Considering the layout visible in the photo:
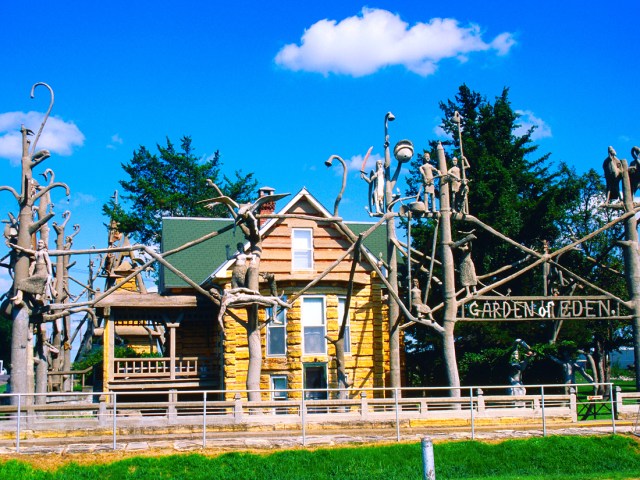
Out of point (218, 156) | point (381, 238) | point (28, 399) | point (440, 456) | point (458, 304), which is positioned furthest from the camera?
point (218, 156)

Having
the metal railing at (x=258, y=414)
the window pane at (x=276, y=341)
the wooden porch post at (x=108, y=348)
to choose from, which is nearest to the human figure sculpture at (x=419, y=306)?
the metal railing at (x=258, y=414)

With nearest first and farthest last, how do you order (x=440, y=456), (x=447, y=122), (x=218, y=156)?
(x=440, y=456), (x=447, y=122), (x=218, y=156)

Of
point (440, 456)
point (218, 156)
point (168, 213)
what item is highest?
point (218, 156)

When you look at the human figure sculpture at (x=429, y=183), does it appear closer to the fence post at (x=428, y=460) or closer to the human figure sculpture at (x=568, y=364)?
the human figure sculpture at (x=568, y=364)

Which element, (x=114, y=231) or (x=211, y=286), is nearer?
(x=211, y=286)

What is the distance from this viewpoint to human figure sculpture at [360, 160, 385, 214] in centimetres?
2556

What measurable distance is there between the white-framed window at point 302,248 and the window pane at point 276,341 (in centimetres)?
266

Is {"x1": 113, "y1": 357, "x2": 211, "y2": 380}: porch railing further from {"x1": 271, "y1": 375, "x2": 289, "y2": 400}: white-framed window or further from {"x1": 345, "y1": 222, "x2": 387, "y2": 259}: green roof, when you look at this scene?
{"x1": 345, "y1": 222, "x2": 387, "y2": 259}: green roof

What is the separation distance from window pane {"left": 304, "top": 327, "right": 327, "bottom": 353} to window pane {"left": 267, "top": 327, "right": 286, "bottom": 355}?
0.87m

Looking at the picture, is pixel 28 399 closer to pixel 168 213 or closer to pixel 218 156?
pixel 168 213

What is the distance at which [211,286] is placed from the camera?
1184 inches

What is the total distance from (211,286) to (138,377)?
445 centimetres

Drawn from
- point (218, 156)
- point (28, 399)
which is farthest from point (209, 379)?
point (218, 156)

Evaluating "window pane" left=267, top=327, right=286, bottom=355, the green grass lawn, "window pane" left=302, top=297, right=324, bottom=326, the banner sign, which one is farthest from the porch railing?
the green grass lawn
